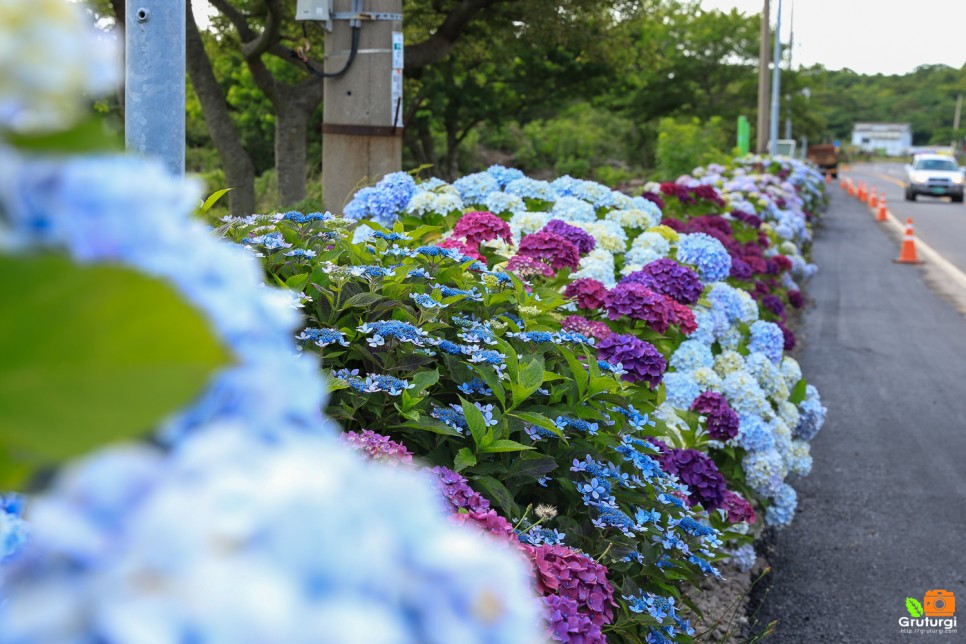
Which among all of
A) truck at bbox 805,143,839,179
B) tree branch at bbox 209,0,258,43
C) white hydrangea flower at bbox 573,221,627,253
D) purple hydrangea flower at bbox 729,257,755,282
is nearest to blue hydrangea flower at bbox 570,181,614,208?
white hydrangea flower at bbox 573,221,627,253

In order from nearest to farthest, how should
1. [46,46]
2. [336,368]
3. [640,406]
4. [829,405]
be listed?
[46,46] → [336,368] → [640,406] → [829,405]

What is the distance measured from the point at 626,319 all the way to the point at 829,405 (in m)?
3.58

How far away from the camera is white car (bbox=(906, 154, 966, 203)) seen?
3819cm

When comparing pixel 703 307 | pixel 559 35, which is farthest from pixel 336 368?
pixel 559 35

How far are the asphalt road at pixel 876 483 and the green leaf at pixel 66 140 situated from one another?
4.06 m

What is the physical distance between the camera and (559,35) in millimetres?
17469

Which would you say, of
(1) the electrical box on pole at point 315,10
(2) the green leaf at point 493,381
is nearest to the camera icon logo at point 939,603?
(2) the green leaf at point 493,381

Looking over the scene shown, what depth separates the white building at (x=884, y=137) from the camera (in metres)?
160

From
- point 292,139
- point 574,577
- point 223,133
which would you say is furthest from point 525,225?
point 292,139

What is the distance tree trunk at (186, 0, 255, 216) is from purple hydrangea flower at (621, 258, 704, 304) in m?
7.71

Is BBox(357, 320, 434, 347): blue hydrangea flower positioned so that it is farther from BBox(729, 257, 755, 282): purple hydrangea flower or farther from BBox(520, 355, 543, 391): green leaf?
BBox(729, 257, 755, 282): purple hydrangea flower

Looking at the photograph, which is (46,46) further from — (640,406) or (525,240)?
(525,240)

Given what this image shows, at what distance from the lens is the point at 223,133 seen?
1259 centimetres

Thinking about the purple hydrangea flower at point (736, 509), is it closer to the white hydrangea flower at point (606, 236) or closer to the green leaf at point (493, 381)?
the green leaf at point (493, 381)
